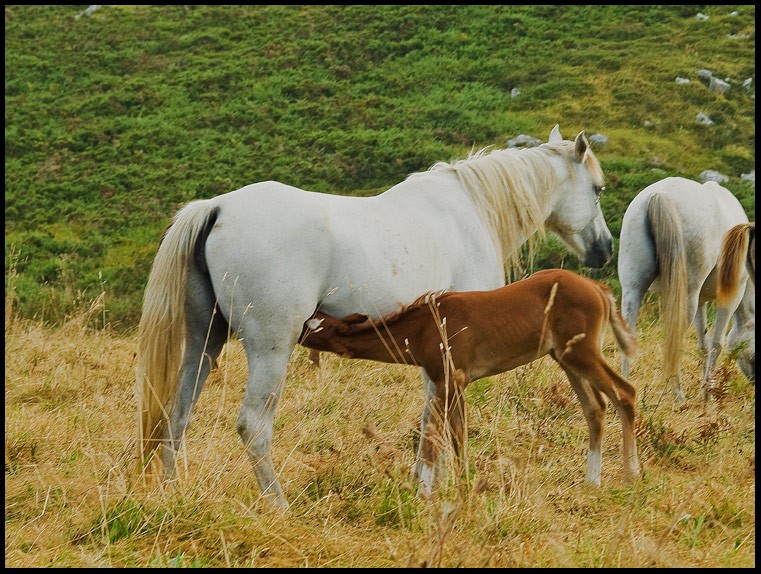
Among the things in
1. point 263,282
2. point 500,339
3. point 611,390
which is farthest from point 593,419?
point 263,282

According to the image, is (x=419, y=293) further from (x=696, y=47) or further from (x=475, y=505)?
(x=696, y=47)

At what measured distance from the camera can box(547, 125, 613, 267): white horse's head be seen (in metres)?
5.64

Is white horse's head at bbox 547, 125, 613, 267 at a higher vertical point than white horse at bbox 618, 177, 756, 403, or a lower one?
higher

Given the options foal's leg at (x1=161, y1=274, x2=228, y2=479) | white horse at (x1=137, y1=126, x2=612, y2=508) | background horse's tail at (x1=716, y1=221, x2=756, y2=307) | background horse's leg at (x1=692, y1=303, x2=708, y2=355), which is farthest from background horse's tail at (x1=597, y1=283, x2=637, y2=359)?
background horse's leg at (x1=692, y1=303, x2=708, y2=355)

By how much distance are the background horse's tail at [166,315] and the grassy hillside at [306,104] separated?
5.96 m

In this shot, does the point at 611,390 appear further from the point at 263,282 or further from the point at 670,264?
the point at 670,264

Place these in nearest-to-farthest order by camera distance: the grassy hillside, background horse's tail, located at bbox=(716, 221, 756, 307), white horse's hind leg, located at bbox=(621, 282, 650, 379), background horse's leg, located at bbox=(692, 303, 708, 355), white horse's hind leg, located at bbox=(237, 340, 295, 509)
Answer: white horse's hind leg, located at bbox=(237, 340, 295, 509) → background horse's tail, located at bbox=(716, 221, 756, 307) → white horse's hind leg, located at bbox=(621, 282, 650, 379) → background horse's leg, located at bbox=(692, 303, 708, 355) → the grassy hillside

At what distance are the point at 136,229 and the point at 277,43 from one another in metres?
9.45

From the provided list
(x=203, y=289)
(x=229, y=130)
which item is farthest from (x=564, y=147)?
(x=229, y=130)

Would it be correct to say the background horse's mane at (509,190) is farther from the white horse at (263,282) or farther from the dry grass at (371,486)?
the dry grass at (371,486)

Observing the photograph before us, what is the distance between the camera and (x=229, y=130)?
1681cm

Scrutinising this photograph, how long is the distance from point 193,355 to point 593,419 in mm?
2181

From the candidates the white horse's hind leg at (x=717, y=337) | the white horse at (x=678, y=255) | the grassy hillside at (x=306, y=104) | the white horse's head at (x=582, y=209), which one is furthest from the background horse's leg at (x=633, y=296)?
the grassy hillside at (x=306, y=104)

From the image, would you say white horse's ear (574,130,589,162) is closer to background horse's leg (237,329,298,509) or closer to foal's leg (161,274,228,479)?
background horse's leg (237,329,298,509)
